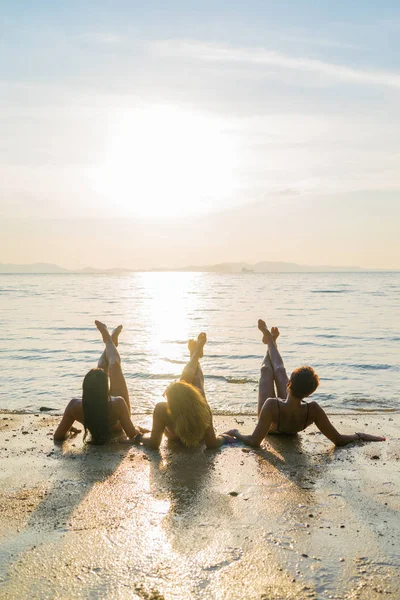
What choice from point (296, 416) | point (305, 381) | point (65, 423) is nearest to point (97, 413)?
point (65, 423)

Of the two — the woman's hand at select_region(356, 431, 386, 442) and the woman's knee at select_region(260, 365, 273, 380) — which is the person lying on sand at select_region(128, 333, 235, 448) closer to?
the woman's knee at select_region(260, 365, 273, 380)

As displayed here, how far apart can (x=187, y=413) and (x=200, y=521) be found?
Result: 2050 millimetres

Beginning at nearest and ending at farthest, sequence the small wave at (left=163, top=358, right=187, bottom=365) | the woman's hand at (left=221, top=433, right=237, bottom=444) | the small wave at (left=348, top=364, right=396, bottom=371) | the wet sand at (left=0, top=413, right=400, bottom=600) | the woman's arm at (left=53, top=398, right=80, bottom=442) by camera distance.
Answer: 1. the wet sand at (left=0, top=413, right=400, bottom=600)
2. the woman's hand at (left=221, top=433, right=237, bottom=444)
3. the woman's arm at (left=53, top=398, right=80, bottom=442)
4. the small wave at (left=348, top=364, right=396, bottom=371)
5. the small wave at (left=163, top=358, right=187, bottom=365)

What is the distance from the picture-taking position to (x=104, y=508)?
4930 mm

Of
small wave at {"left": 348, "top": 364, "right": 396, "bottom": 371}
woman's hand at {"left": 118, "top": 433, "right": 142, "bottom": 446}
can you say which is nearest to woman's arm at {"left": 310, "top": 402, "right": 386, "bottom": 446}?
woman's hand at {"left": 118, "top": 433, "right": 142, "bottom": 446}

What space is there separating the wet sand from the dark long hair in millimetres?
268

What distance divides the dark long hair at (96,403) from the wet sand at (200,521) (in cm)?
27

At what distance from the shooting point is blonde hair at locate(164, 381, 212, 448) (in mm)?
6570

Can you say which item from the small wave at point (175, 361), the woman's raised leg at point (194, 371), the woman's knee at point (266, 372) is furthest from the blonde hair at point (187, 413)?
the small wave at point (175, 361)

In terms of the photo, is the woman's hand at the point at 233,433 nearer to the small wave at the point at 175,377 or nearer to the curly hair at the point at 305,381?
the curly hair at the point at 305,381

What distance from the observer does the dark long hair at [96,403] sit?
6.97 m

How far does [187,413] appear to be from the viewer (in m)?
6.58

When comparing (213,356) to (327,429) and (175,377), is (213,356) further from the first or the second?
(327,429)

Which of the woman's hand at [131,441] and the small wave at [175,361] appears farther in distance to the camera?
the small wave at [175,361]
